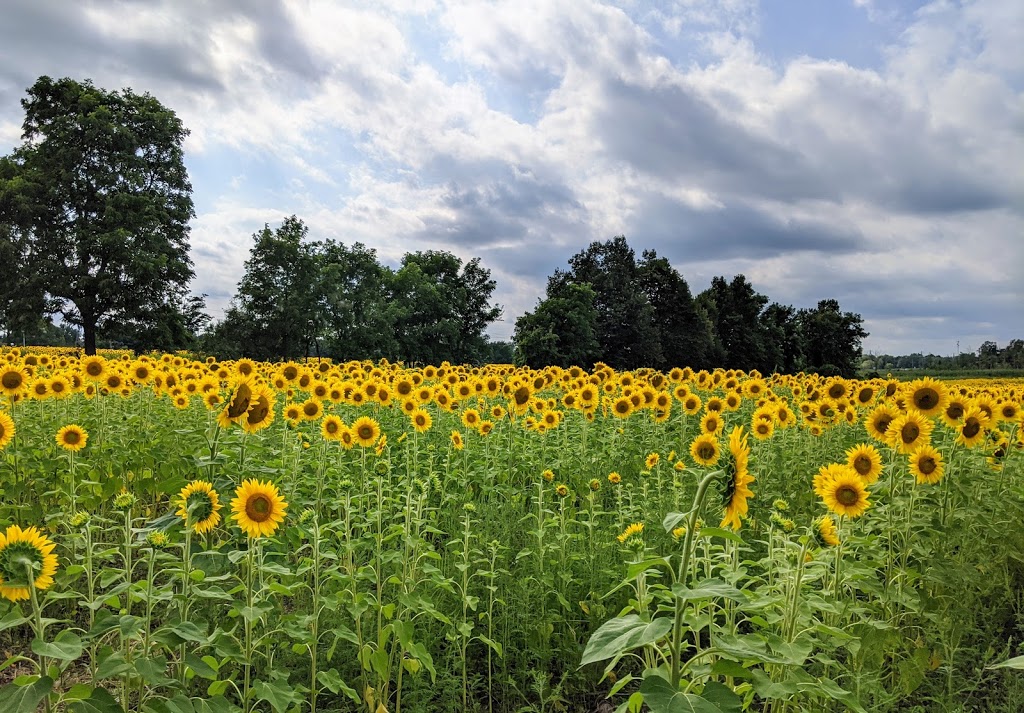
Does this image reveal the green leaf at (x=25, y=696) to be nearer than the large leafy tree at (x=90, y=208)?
Yes

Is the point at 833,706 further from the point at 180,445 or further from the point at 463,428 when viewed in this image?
the point at 180,445

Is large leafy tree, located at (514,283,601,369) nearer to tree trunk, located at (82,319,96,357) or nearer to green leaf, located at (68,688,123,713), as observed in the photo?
tree trunk, located at (82,319,96,357)

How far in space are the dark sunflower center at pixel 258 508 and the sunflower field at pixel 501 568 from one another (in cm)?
1

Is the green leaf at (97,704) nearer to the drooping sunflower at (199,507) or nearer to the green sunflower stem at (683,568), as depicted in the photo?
the drooping sunflower at (199,507)

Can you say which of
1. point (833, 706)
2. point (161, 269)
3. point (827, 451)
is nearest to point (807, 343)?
point (161, 269)

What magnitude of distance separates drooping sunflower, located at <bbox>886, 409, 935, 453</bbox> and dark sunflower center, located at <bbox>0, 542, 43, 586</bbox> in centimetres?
463

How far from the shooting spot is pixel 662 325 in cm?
5469

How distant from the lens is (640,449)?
7871 mm

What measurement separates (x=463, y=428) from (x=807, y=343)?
7400 centimetres

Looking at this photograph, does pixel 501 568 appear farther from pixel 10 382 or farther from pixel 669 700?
pixel 10 382

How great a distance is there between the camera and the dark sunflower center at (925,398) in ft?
15.0

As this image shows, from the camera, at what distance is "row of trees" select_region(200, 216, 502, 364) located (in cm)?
4341

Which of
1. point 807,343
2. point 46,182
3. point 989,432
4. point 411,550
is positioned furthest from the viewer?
point 807,343

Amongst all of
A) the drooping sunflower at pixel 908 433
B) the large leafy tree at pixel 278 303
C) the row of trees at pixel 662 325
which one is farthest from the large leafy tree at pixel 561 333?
the drooping sunflower at pixel 908 433
